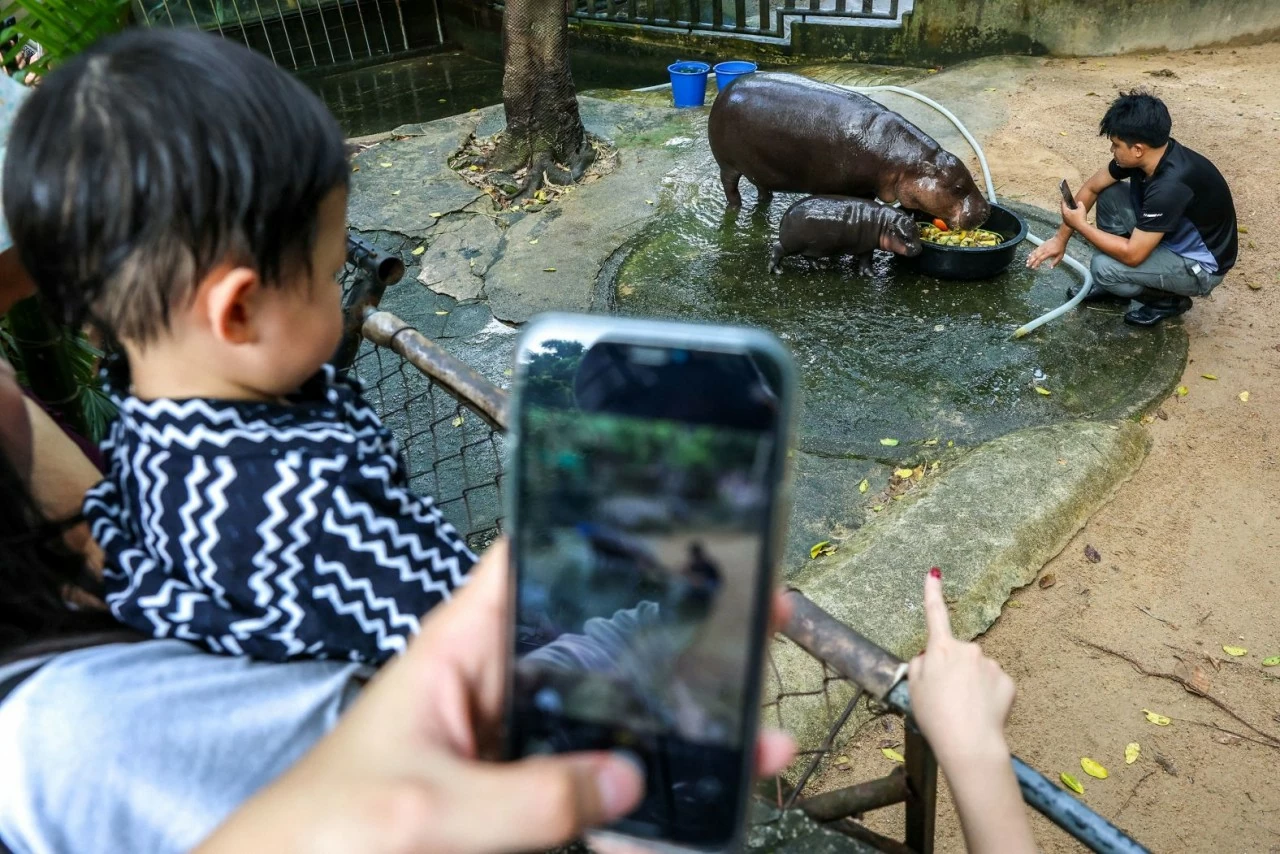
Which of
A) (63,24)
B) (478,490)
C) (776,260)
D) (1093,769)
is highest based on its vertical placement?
(63,24)

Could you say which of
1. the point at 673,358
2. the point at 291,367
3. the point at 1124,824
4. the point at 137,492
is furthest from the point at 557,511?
the point at 1124,824

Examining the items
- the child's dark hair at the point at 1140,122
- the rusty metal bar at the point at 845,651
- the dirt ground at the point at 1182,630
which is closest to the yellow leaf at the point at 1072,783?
the dirt ground at the point at 1182,630

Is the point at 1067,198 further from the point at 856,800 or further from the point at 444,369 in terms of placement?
the point at 856,800

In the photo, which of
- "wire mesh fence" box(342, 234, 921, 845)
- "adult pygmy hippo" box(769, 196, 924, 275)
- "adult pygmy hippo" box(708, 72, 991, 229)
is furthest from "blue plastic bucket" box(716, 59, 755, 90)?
"wire mesh fence" box(342, 234, 921, 845)

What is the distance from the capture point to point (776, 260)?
16.4 feet

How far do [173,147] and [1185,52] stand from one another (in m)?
8.31

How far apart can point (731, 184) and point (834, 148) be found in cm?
67

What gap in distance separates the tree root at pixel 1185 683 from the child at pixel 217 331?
8.22 ft

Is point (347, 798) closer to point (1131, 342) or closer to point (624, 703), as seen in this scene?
point (624, 703)

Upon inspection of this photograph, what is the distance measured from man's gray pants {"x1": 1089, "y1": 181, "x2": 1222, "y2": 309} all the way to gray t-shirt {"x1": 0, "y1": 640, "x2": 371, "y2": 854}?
4323 millimetres

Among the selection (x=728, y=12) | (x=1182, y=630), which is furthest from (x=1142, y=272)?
(x=728, y=12)

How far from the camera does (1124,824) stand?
2506mm

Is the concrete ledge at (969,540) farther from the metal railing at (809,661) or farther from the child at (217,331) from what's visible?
the child at (217,331)

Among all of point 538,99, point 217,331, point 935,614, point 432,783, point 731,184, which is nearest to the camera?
point 432,783
